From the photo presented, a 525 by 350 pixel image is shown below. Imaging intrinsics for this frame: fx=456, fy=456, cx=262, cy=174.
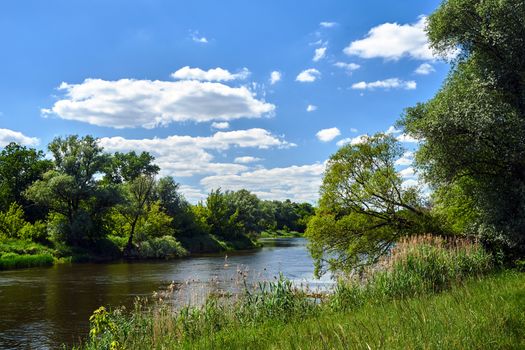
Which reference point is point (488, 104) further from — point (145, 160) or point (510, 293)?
point (145, 160)

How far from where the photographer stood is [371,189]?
25391mm

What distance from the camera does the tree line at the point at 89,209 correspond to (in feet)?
171

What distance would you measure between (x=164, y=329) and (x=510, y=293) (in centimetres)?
751

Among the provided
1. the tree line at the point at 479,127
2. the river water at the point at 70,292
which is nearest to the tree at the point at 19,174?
the river water at the point at 70,292

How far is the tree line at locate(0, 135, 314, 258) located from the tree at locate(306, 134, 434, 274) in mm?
34239

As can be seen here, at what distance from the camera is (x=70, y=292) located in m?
27.2

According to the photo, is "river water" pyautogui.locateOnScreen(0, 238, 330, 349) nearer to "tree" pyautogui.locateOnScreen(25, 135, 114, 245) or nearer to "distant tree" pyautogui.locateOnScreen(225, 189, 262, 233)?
"tree" pyautogui.locateOnScreen(25, 135, 114, 245)

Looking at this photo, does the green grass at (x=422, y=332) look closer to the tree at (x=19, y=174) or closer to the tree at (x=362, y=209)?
the tree at (x=362, y=209)

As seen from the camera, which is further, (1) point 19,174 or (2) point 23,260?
(1) point 19,174

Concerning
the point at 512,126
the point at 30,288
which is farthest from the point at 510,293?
the point at 30,288

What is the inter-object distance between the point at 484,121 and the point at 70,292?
23.9m

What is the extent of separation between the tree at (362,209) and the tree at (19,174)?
45529 millimetres

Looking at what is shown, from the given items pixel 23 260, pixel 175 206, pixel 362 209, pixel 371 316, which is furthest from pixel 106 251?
pixel 371 316

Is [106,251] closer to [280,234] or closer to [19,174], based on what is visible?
[19,174]
